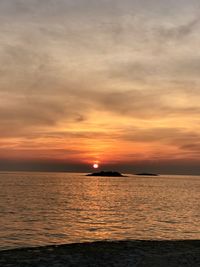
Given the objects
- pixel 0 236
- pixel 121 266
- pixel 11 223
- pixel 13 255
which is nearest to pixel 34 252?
pixel 13 255

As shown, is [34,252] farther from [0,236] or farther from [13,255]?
[0,236]

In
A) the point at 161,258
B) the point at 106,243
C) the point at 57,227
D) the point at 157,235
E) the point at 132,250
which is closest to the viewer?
the point at 161,258

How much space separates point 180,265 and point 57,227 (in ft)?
84.2

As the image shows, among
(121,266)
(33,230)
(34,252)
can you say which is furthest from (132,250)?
(33,230)

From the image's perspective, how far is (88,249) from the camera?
1902 cm

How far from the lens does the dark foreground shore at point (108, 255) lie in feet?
52.4

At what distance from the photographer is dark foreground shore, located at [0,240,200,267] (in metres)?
16.0

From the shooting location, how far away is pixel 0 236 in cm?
3322

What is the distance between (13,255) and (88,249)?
144 inches

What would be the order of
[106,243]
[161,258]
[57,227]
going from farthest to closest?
[57,227], [106,243], [161,258]

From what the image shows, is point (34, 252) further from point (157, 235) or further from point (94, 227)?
point (94, 227)

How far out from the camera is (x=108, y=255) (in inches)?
693

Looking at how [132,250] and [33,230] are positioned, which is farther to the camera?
[33,230]

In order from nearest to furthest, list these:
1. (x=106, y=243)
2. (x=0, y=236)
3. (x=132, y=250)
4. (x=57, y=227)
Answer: (x=132, y=250), (x=106, y=243), (x=0, y=236), (x=57, y=227)
